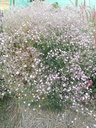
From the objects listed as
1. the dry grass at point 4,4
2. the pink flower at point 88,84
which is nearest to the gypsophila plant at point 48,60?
the pink flower at point 88,84

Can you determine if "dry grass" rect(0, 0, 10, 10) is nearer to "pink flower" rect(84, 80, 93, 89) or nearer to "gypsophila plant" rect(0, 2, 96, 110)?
"gypsophila plant" rect(0, 2, 96, 110)

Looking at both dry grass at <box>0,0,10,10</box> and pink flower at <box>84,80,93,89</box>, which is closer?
pink flower at <box>84,80,93,89</box>

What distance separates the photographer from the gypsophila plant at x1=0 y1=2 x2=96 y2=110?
2943 millimetres

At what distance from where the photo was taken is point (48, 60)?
3246 millimetres

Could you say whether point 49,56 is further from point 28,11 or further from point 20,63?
point 28,11

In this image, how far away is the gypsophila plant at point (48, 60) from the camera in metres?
2.94

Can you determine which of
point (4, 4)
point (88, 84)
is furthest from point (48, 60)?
point (4, 4)

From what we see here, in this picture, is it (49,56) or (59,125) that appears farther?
(49,56)

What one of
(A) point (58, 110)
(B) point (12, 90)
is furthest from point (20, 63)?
(A) point (58, 110)

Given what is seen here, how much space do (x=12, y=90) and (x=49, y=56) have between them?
614 mm

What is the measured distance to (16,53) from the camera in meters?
3.09

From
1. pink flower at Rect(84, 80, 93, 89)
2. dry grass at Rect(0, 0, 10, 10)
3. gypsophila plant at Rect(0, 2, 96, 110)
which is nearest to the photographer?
gypsophila plant at Rect(0, 2, 96, 110)

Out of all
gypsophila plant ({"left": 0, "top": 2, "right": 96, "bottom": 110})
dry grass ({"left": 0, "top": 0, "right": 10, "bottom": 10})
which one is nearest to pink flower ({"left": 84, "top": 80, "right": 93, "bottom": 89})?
gypsophila plant ({"left": 0, "top": 2, "right": 96, "bottom": 110})

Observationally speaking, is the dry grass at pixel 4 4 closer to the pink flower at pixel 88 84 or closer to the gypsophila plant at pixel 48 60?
the gypsophila plant at pixel 48 60
